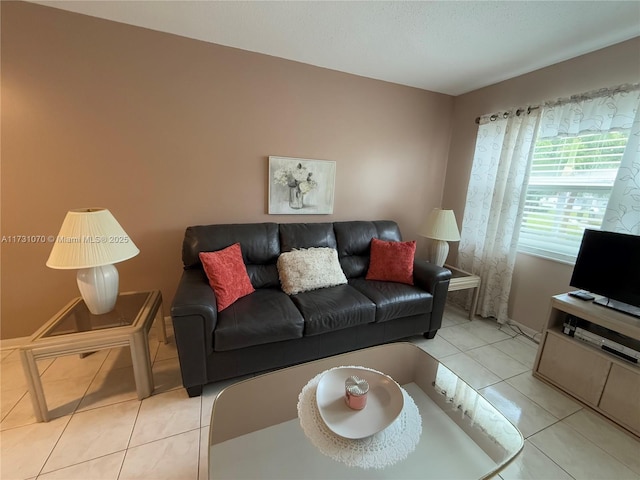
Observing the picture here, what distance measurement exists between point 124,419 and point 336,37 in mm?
2794

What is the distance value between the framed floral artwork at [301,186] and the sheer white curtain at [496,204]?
153 centimetres

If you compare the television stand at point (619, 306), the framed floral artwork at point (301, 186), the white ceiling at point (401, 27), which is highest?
the white ceiling at point (401, 27)

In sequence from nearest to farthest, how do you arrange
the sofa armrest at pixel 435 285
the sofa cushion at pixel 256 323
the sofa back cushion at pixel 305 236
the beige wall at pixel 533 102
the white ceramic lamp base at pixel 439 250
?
the sofa cushion at pixel 256 323 < the beige wall at pixel 533 102 < the sofa armrest at pixel 435 285 < the sofa back cushion at pixel 305 236 < the white ceramic lamp base at pixel 439 250

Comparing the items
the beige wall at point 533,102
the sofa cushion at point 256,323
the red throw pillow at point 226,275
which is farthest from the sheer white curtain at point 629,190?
the red throw pillow at point 226,275

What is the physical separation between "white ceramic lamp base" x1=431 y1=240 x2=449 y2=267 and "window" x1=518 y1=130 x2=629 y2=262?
0.64 metres

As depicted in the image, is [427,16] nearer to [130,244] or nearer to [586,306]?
[586,306]

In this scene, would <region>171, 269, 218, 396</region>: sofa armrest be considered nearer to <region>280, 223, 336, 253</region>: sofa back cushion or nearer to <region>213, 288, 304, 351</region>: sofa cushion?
<region>213, 288, 304, 351</region>: sofa cushion

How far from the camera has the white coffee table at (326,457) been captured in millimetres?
961

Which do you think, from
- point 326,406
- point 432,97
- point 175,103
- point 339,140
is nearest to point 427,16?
point 339,140

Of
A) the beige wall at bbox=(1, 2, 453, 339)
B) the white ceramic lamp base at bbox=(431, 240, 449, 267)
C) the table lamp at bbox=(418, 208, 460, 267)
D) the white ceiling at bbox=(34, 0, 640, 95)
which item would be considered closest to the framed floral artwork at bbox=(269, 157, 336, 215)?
the beige wall at bbox=(1, 2, 453, 339)

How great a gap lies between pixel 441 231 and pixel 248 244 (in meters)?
1.80

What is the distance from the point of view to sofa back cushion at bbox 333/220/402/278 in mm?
2496

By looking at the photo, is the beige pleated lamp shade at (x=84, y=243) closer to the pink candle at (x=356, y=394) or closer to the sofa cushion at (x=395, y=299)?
the pink candle at (x=356, y=394)

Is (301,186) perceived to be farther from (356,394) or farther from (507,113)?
(507,113)
